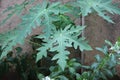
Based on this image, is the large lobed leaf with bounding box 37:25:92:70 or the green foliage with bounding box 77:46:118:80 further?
the green foliage with bounding box 77:46:118:80

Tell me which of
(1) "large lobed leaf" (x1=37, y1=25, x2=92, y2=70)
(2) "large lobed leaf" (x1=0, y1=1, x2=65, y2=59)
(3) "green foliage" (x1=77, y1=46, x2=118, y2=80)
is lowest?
(3) "green foliage" (x1=77, y1=46, x2=118, y2=80)

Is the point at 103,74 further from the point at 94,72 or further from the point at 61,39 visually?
the point at 61,39

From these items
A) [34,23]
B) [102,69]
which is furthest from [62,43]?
[102,69]

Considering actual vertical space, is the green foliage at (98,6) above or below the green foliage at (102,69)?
above

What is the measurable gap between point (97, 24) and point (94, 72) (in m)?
0.28

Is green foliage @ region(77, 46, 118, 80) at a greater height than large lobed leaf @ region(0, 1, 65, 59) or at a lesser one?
lesser

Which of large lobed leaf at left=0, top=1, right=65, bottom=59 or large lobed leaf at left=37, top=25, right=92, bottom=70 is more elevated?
large lobed leaf at left=0, top=1, right=65, bottom=59

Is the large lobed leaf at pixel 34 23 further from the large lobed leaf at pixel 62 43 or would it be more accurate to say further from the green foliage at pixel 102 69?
the green foliage at pixel 102 69

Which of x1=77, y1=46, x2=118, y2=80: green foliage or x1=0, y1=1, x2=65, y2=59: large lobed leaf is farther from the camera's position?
x1=77, y1=46, x2=118, y2=80: green foliage

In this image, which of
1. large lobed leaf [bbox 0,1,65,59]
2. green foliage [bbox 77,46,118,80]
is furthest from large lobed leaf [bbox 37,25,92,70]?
green foliage [bbox 77,46,118,80]

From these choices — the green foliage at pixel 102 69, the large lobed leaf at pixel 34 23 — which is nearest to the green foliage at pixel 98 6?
the large lobed leaf at pixel 34 23

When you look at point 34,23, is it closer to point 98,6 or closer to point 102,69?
point 98,6

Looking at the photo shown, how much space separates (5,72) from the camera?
1.45 metres

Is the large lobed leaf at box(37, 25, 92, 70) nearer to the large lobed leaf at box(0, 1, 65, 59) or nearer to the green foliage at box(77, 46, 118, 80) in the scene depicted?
the large lobed leaf at box(0, 1, 65, 59)
